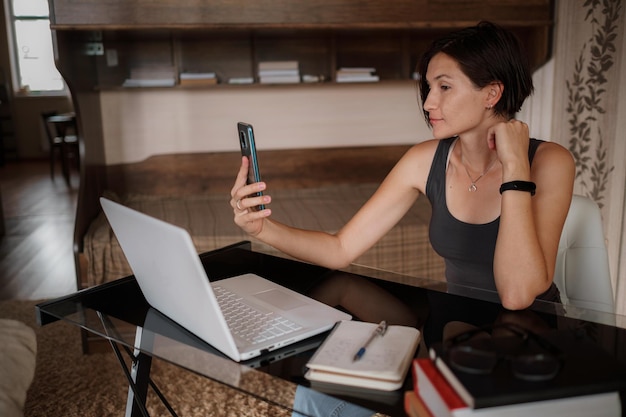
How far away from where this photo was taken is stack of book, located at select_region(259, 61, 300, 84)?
11.0 ft

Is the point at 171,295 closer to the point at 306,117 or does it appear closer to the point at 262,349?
the point at 262,349

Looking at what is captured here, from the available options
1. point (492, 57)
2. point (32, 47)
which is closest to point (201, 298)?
point (492, 57)

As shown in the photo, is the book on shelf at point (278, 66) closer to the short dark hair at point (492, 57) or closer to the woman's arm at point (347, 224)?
the woman's arm at point (347, 224)

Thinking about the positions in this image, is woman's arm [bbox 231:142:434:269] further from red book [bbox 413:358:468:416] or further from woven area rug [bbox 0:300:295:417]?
woven area rug [bbox 0:300:295:417]

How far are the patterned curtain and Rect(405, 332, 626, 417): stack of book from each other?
2.12m

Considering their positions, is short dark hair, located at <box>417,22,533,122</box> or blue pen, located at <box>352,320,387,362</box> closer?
blue pen, located at <box>352,320,387,362</box>

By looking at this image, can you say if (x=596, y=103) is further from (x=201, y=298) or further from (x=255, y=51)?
(x=201, y=298)

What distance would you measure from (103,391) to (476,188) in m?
1.60

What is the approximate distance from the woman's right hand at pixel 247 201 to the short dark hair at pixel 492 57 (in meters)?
0.55

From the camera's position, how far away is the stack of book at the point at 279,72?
3.35 meters

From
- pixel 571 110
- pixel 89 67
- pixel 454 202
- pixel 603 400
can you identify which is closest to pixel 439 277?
pixel 571 110

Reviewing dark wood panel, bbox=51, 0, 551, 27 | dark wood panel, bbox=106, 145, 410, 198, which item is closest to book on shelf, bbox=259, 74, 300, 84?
dark wood panel, bbox=106, 145, 410, 198

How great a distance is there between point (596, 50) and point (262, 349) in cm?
240

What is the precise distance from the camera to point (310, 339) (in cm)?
104
